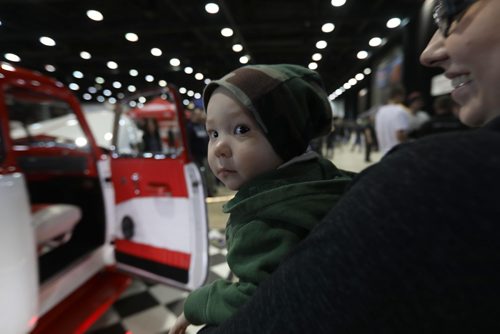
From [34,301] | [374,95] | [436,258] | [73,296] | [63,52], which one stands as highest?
[63,52]

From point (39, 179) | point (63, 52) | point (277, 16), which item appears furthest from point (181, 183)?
point (277, 16)

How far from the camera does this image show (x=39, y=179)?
2.27 meters

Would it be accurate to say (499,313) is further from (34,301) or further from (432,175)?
(34,301)

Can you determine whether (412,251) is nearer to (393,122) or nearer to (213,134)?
(213,134)

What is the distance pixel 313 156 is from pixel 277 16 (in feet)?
18.4

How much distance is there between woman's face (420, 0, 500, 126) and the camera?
312 millimetres

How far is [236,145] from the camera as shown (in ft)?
1.94

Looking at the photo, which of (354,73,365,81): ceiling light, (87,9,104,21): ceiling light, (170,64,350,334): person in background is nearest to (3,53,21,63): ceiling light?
(87,9,104,21): ceiling light

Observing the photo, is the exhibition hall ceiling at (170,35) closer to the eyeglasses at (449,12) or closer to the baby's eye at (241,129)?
the baby's eye at (241,129)

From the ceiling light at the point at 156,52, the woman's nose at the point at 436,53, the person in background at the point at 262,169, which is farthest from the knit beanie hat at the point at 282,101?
the ceiling light at the point at 156,52

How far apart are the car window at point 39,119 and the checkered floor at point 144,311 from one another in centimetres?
112

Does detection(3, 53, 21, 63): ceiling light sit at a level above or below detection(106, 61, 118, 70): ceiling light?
below

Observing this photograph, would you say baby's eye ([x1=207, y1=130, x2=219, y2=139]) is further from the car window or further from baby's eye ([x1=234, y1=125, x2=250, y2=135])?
the car window

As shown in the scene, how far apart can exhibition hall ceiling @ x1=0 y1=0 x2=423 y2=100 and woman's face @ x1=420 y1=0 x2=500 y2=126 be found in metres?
1.06
